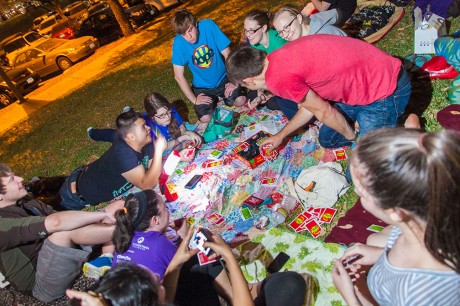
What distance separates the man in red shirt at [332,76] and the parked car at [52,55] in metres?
12.0

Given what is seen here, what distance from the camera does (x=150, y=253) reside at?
251 centimetres

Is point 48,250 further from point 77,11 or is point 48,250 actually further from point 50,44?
point 77,11

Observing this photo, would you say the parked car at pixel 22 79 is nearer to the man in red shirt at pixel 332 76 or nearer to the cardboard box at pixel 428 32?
the man in red shirt at pixel 332 76

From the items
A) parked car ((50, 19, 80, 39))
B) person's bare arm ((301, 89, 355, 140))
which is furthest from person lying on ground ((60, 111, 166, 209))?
parked car ((50, 19, 80, 39))

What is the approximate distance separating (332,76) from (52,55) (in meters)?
12.8

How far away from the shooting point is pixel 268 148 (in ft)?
13.3

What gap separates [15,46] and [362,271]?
57.7 ft

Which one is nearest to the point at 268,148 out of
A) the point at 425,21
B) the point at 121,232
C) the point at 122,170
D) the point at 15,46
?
the point at 122,170

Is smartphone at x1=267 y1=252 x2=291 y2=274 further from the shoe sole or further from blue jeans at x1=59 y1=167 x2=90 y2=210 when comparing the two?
blue jeans at x1=59 y1=167 x2=90 y2=210

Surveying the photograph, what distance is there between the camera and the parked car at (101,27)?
49.1ft

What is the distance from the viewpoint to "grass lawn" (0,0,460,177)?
5738 millimetres

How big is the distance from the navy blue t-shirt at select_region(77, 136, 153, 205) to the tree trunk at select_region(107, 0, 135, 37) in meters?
10.3

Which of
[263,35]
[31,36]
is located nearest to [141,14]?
[31,36]

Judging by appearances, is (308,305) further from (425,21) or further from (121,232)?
(425,21)
